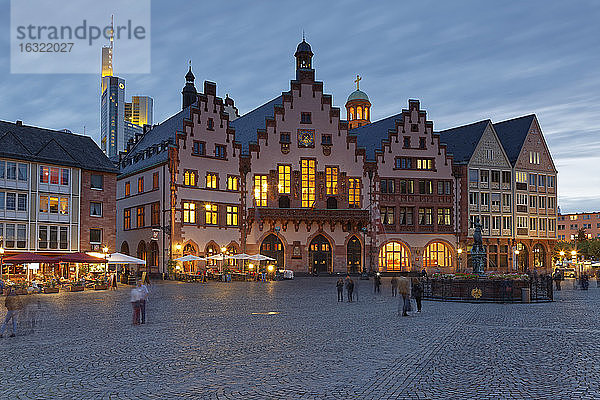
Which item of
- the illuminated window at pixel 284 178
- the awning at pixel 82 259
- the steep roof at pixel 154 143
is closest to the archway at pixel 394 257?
the illuminated window at pixel 284 178

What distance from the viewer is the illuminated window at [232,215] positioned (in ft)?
226

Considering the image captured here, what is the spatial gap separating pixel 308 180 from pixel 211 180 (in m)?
11.3

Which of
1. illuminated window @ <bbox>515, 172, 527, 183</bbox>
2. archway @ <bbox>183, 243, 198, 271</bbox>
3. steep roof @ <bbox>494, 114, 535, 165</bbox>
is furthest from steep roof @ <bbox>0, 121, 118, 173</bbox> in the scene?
steep roof @ <bbox>494, 114, 535, 165</bbox>

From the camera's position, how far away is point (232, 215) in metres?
69.2

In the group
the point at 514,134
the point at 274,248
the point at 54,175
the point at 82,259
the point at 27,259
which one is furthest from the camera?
the point at 514,134

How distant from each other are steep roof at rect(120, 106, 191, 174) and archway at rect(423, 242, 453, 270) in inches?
1266

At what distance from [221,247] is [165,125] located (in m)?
23.9

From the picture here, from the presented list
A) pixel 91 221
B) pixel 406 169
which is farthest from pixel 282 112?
pixel 91 221

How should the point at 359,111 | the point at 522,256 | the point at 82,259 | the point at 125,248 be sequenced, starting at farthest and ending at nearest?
the point at 359,111 < the point at 522,256 < the point at 125,248 < the point at 82,259

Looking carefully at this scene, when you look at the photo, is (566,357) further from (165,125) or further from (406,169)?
(165,125)

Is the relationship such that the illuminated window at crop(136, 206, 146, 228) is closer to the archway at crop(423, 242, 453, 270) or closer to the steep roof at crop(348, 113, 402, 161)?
the steep roof at crop(348, 113, 402, 161)

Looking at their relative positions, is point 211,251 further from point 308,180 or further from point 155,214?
point 308,180

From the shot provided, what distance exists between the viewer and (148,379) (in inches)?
525

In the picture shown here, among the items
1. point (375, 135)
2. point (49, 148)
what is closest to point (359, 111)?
point (375, 135)
